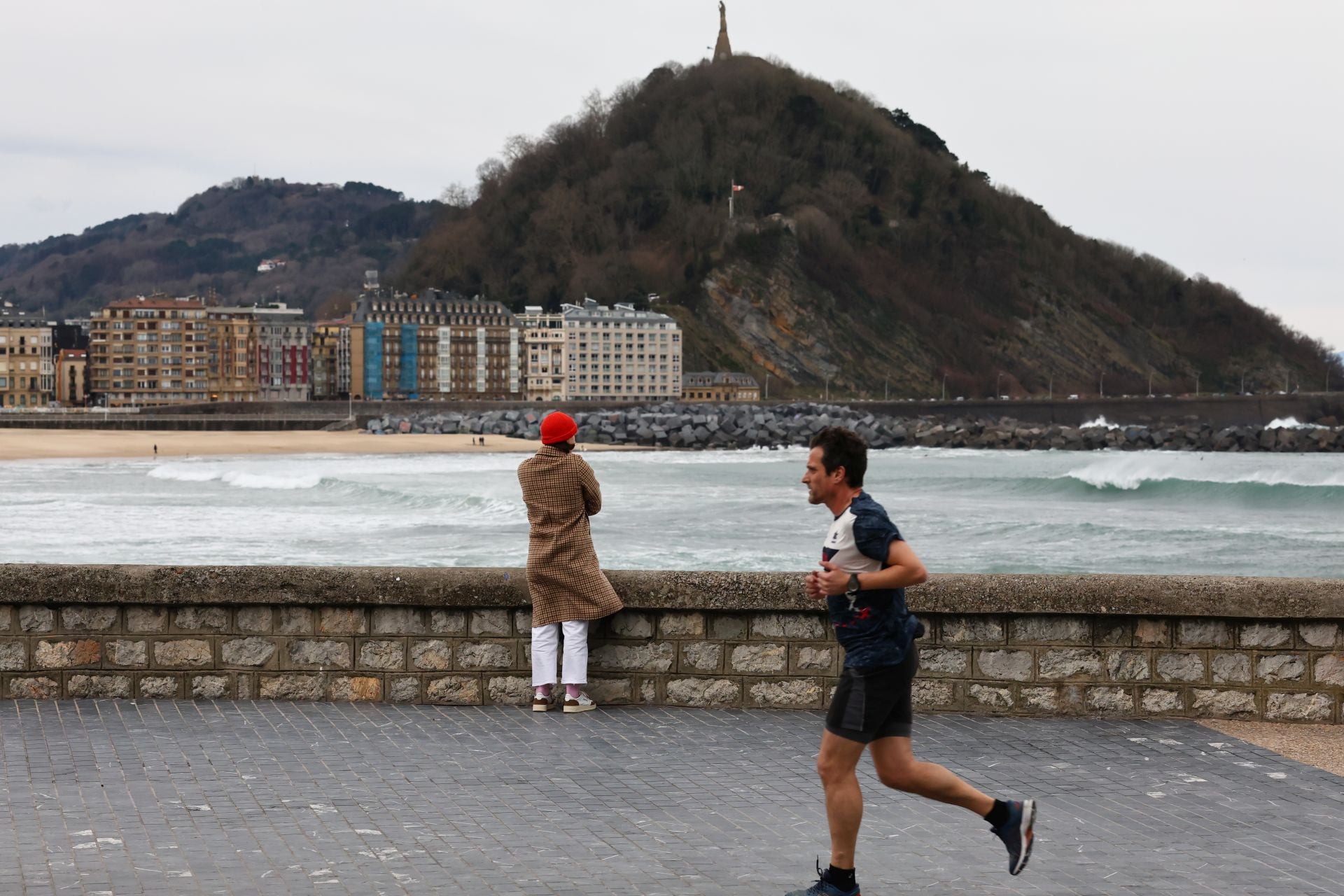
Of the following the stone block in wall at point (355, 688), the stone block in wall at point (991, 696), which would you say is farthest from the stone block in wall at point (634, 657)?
A: the stone block in wall at point (991, 696)

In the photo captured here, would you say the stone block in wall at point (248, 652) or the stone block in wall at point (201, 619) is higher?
the stone block in wall at point (201, 619)

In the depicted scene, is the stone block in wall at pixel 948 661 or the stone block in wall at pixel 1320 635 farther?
the stone block in wall at pixel 948 661

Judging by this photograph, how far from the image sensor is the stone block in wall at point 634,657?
310 inches

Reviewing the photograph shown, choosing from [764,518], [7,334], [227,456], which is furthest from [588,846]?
[7,334]

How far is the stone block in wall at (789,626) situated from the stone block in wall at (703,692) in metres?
0.30

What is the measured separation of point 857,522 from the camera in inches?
187

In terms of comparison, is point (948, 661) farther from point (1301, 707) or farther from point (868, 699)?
point (868, 699)

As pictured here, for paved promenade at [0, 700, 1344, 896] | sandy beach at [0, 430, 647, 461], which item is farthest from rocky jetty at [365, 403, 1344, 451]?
paved promenade at [0, 700, 1344, 896]

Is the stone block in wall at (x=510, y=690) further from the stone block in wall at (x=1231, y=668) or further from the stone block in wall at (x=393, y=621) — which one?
the stone block in wall at (x=1231, y=668)

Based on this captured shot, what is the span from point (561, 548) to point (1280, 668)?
3.61 meters


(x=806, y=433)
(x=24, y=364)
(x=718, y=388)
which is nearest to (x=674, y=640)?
(x=806, y=433)

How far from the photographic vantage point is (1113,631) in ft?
25.0

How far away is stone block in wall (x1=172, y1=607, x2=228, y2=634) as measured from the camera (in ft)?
25.5

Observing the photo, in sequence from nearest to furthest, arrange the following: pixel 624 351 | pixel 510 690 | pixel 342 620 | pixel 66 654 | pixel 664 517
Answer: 1. pixel 66 654
2. pixel 342 620
3. pixel 510 690
4. pixel 664 517
5. pixel 624 351
